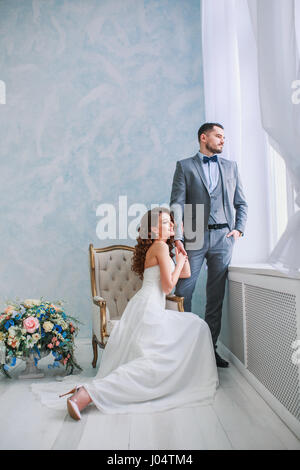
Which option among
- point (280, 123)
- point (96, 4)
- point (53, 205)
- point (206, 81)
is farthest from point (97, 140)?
point (280, 123)

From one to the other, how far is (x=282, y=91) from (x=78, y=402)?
181 centimetres

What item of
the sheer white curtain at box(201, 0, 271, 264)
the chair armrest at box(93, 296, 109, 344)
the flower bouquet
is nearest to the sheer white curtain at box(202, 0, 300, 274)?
the sheer white curtain at box(201, 0, 271, 264)

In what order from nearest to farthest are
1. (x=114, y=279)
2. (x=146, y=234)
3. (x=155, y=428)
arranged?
(x=155, y=428) → (x=146, y=234) → (x=114, y=279)

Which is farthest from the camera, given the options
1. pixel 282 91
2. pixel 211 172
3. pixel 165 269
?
pixel 211 172

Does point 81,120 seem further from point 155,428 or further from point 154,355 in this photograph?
point 155,428

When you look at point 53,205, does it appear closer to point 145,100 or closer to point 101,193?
point 101,193

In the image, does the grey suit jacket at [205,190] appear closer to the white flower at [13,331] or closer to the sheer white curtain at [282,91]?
the sheer white curtain at [282,91]

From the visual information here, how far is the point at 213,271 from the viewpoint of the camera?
9.85 ft

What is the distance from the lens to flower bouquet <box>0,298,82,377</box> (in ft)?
8.80

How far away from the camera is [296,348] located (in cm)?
173

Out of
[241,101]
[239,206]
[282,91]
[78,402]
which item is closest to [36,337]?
[78,402]

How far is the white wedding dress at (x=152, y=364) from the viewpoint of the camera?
2.02m

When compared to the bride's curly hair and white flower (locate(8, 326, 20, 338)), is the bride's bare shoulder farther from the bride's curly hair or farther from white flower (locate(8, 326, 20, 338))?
white flower (locate(8, 326, 20, 338))

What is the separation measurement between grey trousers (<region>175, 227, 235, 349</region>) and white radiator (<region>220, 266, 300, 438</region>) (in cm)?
9
